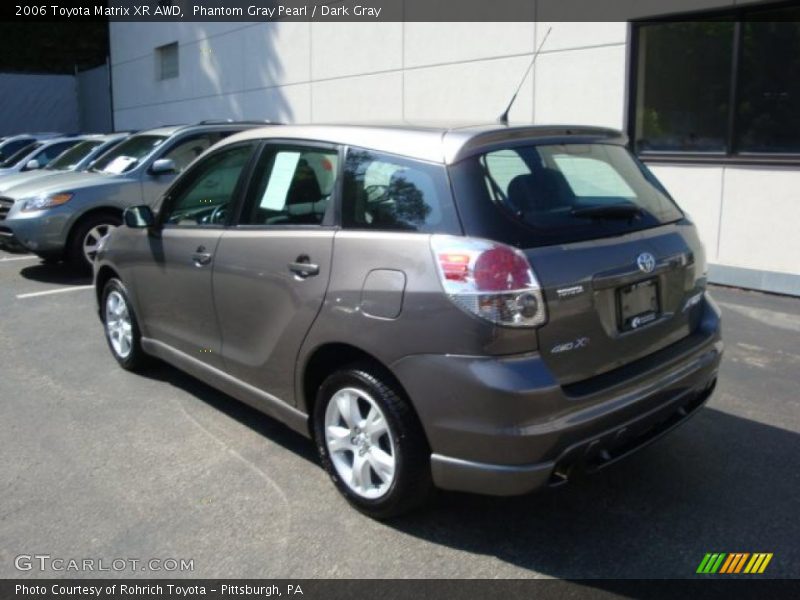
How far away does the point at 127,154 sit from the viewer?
9.40 meters

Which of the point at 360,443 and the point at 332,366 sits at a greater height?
the point at 332,366

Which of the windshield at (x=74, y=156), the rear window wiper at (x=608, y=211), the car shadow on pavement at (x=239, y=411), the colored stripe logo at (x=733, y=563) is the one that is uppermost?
the windshield at (x=74, y=156)

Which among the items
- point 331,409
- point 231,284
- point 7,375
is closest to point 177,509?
point 331,409

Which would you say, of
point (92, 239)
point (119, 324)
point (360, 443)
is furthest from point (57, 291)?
point (360, 443)

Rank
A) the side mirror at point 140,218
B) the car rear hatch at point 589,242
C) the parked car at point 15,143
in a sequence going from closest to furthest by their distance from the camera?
1. the car rear hatch at point 589,242
2. the side mirror at point 140,218
3. the parked car at point 15,143

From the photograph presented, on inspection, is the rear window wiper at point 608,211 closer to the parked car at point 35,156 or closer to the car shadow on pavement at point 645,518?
the car shadow on pavement at point 645,518

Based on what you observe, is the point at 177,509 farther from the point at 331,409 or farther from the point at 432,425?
the point at 432,425

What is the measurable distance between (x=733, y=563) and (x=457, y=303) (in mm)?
1521

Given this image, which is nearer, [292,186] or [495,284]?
[495,284]

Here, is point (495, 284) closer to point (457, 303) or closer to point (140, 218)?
point (457, 303)

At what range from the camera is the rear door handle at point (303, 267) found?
11.0 ft

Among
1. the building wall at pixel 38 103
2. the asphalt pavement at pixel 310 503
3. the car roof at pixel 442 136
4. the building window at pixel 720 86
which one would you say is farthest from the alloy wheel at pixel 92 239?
the building wall at pixel 38 103

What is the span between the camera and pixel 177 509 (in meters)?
3.43

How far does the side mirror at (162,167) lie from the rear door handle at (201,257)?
499 centimetres
